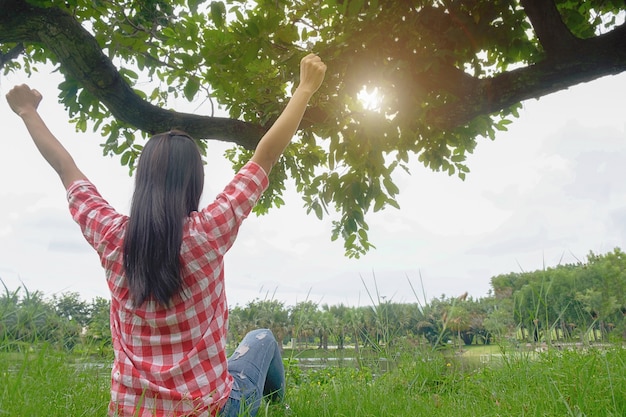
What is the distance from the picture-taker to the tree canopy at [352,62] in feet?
13.1

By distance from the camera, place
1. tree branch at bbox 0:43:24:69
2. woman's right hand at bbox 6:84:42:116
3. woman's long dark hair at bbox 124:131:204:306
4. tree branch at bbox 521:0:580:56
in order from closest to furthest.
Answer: woman's long dark hair at bbox 124:131:204:306
woman's right hand at bbox 6:84:42:116
tree branch at bbox 521:0:580:56
tree branch at bbox 0:43:24:69

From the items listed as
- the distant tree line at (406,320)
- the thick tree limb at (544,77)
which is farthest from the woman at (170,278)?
the thick tree limb at (544,77)

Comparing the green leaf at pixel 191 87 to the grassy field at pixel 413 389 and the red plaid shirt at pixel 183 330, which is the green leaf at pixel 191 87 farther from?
the red plaid shirt at pixel 183 330

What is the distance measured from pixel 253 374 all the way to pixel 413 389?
1.46 meters

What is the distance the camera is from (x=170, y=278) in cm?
182

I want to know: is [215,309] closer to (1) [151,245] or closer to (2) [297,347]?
(1) [151,245]

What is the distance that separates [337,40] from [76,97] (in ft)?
8.94

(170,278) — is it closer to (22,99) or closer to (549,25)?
(22,99)

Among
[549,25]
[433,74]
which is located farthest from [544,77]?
[433,74]

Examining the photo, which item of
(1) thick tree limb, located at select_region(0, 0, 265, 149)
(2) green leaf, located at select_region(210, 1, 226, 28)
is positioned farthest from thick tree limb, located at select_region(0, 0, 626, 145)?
(2) green leaf, located at select_region(210, 1, 226, 28)

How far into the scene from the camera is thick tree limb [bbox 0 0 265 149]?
14.9 feet

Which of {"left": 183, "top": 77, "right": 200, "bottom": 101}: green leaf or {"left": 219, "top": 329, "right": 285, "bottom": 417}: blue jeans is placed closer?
{"left": 219, "top": 329, "right": 285, "bottom": 417}: blue jeans

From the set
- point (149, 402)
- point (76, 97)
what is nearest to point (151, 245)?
point (149, 402)

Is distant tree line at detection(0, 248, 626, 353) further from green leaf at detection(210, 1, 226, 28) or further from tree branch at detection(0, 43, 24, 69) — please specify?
tree branch at detection(0, 43, 24, 69)
